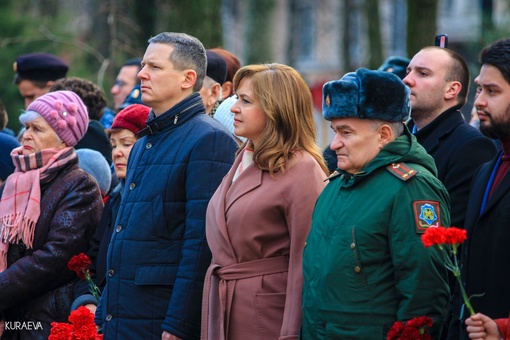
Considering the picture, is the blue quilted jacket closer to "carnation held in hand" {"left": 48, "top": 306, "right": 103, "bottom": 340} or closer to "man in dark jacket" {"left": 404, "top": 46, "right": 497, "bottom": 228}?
"carnation held in hand" {"left": 48, "top": 306, "right": 103, "bottom": 340}

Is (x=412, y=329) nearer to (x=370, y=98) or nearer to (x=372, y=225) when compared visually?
(x=372, y=225)

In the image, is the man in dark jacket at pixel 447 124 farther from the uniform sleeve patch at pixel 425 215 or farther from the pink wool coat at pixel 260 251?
the uniform sleeve patch at pixel 425 215

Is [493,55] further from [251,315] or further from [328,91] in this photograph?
[251,315]

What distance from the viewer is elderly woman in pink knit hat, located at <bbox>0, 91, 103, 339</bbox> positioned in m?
6.32

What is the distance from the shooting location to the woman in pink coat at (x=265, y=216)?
5.08m

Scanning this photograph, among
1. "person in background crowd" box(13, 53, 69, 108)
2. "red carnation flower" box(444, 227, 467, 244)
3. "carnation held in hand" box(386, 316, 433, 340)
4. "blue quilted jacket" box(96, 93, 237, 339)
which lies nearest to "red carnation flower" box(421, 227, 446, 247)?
"red carnation flower" box(444, 227, 467, 244)

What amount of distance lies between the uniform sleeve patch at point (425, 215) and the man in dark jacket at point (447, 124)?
1176 mm

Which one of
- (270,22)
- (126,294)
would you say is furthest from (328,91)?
(270,22)

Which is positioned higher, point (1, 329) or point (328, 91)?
point (328, 91)

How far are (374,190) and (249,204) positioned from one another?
2.31 ft

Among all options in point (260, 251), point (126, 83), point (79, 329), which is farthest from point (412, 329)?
point (126, 83)

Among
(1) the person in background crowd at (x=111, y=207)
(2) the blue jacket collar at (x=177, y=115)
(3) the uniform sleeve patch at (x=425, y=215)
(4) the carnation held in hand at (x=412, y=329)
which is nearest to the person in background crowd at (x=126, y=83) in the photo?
(1) the person in background crowd at (x=111, y=207)

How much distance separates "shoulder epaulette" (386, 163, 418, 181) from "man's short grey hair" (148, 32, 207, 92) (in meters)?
1.52

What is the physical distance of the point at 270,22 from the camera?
3222 cm
